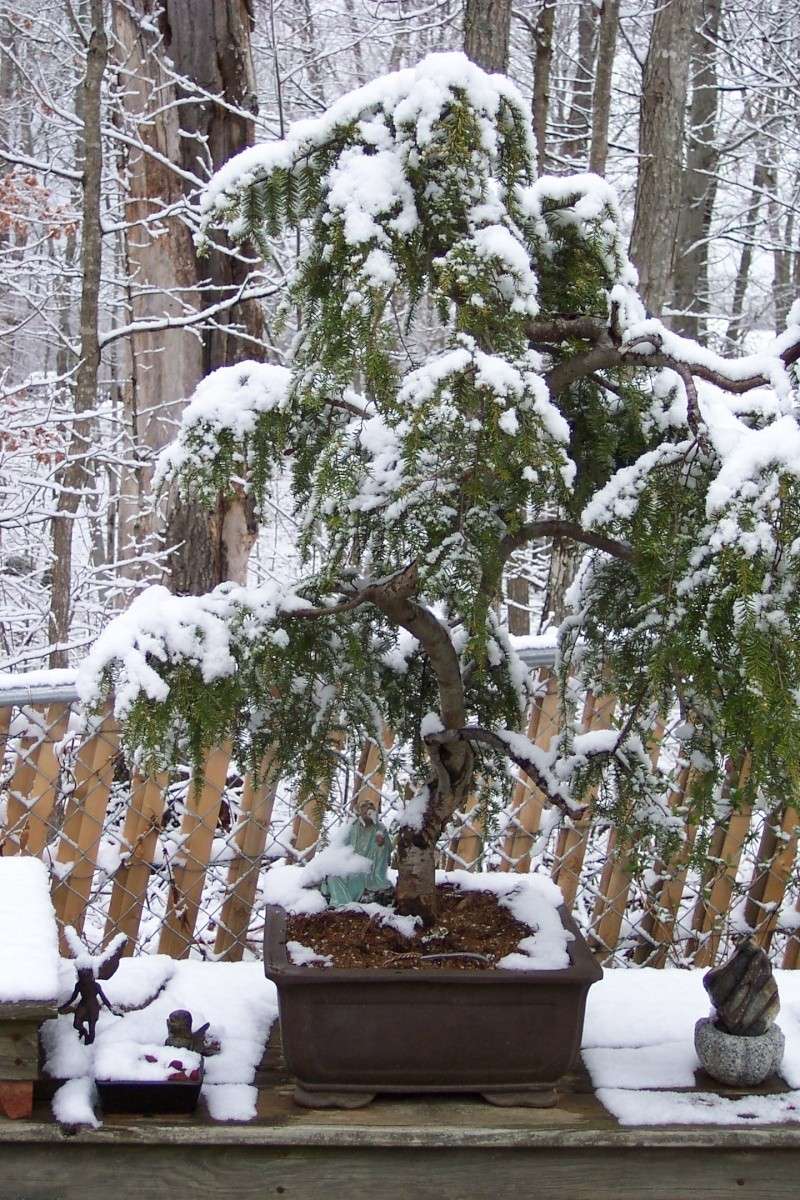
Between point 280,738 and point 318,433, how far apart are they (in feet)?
1.60

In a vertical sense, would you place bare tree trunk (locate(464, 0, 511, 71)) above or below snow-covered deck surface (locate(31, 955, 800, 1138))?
above

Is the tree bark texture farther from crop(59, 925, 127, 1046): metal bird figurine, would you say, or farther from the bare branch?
the bare branch

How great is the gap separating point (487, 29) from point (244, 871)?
3.62m

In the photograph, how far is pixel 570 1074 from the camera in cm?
190

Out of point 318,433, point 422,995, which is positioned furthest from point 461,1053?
point 318,433

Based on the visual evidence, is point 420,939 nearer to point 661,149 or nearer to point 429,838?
point 429,838

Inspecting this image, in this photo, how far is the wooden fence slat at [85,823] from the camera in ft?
7.99

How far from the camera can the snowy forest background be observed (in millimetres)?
4047

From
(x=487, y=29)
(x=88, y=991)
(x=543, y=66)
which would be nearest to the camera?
(x=88, y=991)

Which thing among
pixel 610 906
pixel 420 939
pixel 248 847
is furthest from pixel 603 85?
pixel 420 939

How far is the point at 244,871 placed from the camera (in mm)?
2602

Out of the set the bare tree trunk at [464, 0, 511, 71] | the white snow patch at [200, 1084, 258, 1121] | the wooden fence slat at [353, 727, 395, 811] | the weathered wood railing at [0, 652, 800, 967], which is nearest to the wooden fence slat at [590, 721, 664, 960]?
the weathered wood railing at [0, 652, 800, 967]

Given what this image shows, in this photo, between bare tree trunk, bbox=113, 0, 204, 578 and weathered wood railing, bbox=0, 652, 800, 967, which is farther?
bare tree trunk, bbox=113, 0, 204, 578

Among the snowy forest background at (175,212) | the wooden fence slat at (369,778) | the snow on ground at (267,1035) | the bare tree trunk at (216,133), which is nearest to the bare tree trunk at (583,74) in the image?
the snowy forest background at (175,212)
